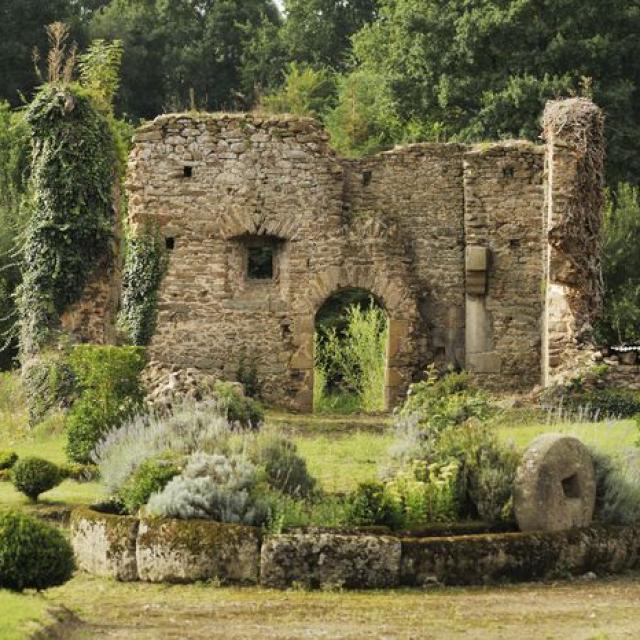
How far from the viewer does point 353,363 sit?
30.3 meters

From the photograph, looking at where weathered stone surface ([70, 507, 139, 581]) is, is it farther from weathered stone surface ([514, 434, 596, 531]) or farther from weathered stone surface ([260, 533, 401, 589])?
weathered stone surface ([514, 434, 596, 531])

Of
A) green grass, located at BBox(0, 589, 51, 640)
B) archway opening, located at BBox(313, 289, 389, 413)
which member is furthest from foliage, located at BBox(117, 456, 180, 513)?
archway opening, located at BBox(313, 289, 389, 413)

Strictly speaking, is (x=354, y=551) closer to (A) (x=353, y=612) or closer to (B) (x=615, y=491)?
(A) (x=353, y=612)

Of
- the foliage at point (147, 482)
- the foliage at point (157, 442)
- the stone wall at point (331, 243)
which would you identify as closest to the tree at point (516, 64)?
the stone wall at point (331, 243)

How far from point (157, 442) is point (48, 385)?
8452mm

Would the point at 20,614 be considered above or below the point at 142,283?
below

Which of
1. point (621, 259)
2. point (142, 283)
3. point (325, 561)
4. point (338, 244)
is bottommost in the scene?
point (325, 561)

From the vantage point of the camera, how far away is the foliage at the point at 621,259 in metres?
31.9

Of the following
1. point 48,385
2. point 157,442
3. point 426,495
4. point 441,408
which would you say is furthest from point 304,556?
point 48,385

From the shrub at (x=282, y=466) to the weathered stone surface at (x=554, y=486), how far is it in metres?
2.02

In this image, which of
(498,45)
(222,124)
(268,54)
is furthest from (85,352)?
(268,54)

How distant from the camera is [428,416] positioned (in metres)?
17.1

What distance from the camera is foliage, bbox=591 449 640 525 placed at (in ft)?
45.6

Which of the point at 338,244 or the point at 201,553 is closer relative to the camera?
the point at 201,553
